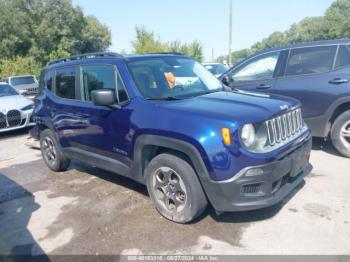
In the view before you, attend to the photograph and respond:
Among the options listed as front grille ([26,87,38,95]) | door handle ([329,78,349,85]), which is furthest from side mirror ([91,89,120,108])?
front grille ([26,87,38,95])

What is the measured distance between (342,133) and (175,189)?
3.30m

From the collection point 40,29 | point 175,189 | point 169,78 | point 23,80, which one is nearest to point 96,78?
point 169,78

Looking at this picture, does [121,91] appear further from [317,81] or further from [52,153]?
[317,81]

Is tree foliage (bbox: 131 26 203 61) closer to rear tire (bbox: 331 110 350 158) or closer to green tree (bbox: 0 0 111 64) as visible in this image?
green tree (bbox: 0 0 111 64)

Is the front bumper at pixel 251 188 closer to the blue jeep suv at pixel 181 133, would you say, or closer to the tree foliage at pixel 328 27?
the blue jeep suv at pixel 181 133

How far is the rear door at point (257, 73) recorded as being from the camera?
6.05m

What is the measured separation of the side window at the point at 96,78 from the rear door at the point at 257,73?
286 cm

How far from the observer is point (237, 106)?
11.5 feet

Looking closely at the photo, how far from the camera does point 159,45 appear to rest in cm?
2995

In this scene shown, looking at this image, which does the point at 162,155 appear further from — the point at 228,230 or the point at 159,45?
the point at 159,45

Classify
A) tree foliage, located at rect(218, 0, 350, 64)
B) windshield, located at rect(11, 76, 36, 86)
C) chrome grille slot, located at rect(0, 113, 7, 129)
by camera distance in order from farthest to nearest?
tree foliage, located at rect(218, 0, 350, 64)
windshield, located at rect(11, 76, 36, 86)
chrome grille slot, located at rect(0, 113, 7, 129)

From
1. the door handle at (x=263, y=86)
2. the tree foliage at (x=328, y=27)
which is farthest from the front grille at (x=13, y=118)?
the tree foliage at (x=328, y=27)

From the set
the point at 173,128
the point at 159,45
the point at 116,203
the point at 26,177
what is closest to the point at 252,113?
the point at 173,128

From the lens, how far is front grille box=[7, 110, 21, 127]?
8930 mm
